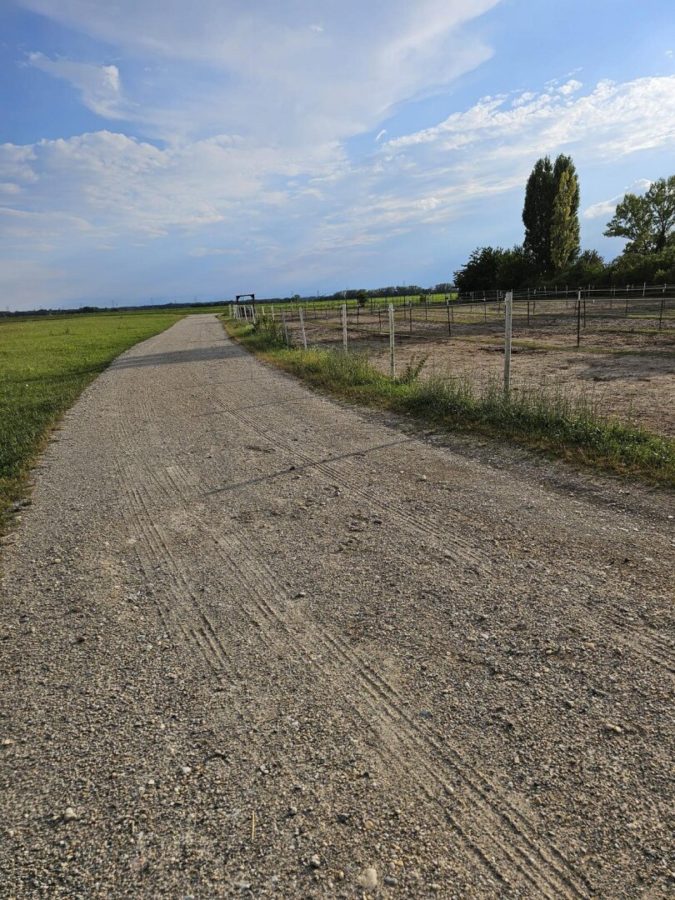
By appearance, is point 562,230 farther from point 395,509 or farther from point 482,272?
point 395,509

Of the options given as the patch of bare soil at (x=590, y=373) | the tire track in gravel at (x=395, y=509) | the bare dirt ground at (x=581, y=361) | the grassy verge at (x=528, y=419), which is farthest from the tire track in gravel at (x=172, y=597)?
the bare dirt ground at (x=581, y=361)

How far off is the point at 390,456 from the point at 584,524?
235cm

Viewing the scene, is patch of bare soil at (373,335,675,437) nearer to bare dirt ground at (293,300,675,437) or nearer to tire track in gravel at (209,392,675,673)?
bare dirt ground at (293,300,675,437)

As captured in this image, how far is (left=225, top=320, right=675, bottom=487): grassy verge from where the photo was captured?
204 inches

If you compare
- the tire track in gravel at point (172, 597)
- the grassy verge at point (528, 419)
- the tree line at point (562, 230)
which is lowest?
the tire track in gravel at point (172, 597)

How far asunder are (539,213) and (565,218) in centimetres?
322

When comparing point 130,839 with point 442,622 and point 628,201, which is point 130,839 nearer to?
point 442,622

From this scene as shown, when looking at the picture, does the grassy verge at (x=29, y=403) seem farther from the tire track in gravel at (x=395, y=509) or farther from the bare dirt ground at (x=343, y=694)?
the tire track in gravel at (x=395, y=509)

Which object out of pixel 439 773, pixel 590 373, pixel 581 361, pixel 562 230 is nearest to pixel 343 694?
pixel 439 773

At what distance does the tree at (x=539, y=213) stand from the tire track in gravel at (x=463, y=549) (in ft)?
206

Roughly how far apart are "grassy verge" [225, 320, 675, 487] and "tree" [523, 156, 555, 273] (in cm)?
5868

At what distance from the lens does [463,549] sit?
12.0 ft

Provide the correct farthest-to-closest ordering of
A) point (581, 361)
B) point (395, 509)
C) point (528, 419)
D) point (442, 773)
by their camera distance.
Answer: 1. point (581, 361)
2. point (528, 419)
3. point (395, 509)
4. point (442, 773)

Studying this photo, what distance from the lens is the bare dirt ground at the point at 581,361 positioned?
8922mm
